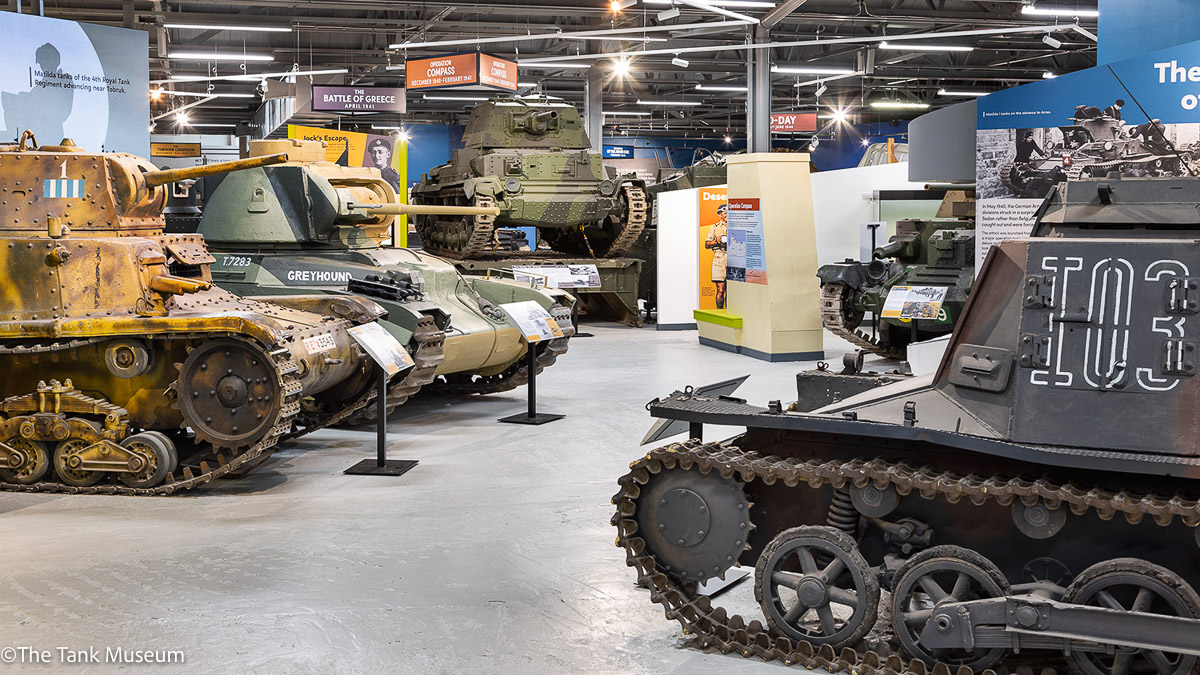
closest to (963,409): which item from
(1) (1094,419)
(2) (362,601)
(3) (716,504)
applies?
(1) (1094,419)

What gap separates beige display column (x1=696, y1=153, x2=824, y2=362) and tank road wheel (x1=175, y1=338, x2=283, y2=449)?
808cm

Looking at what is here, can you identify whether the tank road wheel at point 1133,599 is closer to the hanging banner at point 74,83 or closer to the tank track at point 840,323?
the tank track at point 840,323

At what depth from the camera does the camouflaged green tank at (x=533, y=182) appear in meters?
18.7

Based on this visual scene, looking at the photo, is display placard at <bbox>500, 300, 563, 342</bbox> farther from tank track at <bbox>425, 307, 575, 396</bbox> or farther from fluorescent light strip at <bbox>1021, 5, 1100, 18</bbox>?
fluorescent light strip at <bbox>1021, 5, 1100, 18</bbox>

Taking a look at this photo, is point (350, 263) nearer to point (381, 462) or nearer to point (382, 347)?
point (382, 347)

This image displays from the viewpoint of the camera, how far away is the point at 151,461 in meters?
7.85

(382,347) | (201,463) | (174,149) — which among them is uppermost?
(174,149)

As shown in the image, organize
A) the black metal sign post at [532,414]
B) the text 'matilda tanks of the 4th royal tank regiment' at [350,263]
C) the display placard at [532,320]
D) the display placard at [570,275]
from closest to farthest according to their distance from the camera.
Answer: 1. the text 'matilda tanks of the 4th royal tank regiment' at [350,263]
2. the display placard at [532,320]
3. the black metal sign post at [532,414]
4. the display placard at [570,275]

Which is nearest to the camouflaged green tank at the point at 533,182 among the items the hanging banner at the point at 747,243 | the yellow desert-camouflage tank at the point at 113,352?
the hanging banner at the point at 747,243

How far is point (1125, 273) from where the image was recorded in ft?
14.3

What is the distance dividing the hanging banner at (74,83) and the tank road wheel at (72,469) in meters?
4.11

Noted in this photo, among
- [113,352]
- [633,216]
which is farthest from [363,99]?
[113,352]

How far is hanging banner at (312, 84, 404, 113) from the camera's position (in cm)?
2038

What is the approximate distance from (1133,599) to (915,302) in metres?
8.57
